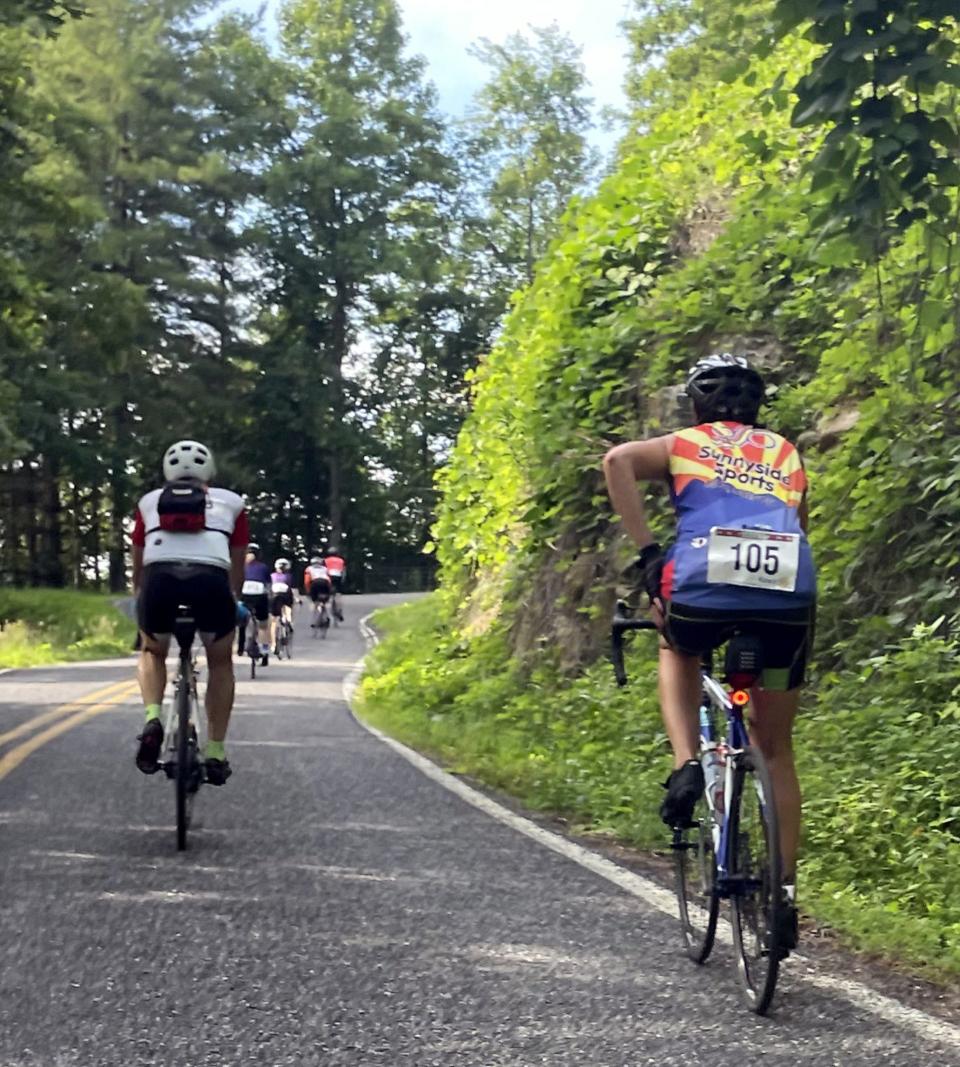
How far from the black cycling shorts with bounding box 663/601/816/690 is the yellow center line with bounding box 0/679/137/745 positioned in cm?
878

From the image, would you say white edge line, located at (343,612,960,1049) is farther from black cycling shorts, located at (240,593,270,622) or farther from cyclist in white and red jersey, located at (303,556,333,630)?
cyclist in white and red jersey, located at (303,556,333,630)

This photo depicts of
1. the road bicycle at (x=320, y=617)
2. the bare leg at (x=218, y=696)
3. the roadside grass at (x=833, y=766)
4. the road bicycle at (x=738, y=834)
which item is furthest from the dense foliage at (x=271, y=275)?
the road bicycle at (x=738, y=834)

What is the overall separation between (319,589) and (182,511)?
2654cm

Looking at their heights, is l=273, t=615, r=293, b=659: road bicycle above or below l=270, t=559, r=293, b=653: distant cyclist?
below

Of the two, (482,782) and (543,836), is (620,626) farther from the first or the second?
(482,782)

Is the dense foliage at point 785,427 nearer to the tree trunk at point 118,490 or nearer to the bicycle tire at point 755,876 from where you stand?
the bicycle tire at point 755,876

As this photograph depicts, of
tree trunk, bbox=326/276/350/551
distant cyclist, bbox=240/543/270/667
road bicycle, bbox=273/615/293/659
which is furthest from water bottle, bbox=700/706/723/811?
tree trunk, bbox=326/276/350/551

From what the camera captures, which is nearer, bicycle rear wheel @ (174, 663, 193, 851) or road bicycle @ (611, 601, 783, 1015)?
road bicycle @ (611, 601, 783, 1015)

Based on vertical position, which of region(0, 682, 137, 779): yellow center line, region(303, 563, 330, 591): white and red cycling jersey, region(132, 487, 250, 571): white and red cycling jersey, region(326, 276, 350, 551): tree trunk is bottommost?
region(0, 682, 137, 779): yellow center line

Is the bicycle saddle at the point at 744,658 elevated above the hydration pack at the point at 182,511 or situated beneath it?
situated beneath

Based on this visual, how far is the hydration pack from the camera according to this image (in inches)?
308

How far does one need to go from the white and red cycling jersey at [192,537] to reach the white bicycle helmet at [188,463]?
0.34 ft

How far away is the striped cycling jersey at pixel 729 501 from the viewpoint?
16.7ft

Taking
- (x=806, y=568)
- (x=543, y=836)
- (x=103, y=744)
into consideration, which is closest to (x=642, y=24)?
(x=103, y=744)
